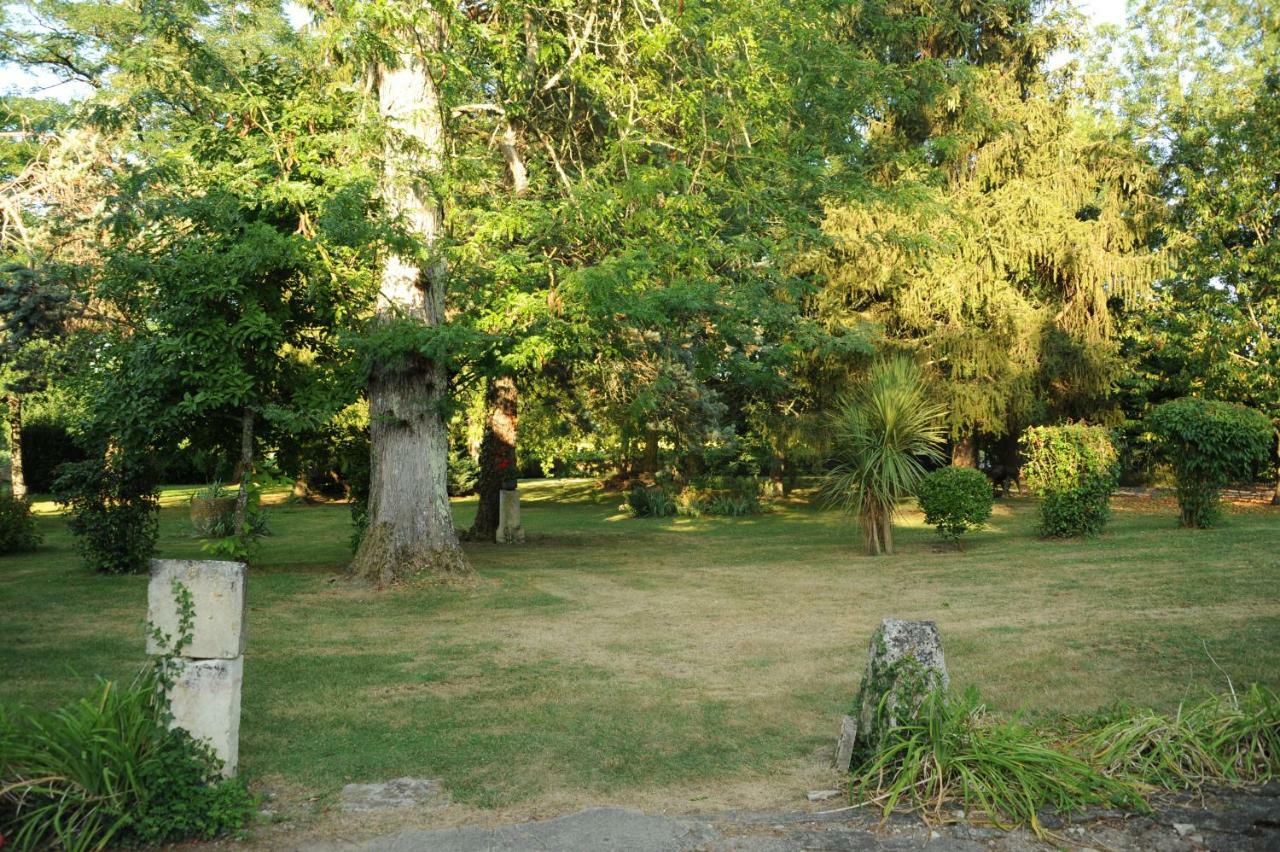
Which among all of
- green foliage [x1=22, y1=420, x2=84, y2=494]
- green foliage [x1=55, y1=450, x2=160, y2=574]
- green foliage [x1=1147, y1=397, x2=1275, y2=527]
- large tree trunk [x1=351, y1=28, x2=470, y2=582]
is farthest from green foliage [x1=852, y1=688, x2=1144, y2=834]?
green foliage [x1=22, y1=420, x2=84, y2=494]

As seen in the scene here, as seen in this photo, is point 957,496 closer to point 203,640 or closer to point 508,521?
point 508,521

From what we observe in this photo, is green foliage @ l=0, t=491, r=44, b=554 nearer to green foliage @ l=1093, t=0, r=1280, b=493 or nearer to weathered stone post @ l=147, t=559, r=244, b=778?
weathered stone post @ l=147, t=559, r=244, b=778

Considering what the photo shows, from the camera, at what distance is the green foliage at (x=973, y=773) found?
4.54 meters

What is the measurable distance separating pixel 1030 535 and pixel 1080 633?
7.47 m

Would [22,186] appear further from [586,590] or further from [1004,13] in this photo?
[1004,13]

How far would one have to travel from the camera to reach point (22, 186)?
47.8ft

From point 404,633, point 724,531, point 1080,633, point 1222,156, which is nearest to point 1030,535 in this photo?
point 724,531

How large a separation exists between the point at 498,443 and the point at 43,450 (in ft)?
66.1

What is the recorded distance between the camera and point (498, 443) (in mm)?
17438

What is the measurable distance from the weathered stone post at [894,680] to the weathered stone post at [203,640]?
9.97ft

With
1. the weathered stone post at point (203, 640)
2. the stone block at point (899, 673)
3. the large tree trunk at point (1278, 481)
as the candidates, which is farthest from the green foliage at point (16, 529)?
the large tree trunk at point (1278, 481)

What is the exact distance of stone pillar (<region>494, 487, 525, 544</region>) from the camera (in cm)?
1752

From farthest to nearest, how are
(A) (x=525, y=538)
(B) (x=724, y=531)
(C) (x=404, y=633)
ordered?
(B) (x=724, y=531)
(A) (x=525, y=538)
(C) (x=404, y=633)

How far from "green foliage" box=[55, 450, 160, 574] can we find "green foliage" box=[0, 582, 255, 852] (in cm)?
884
